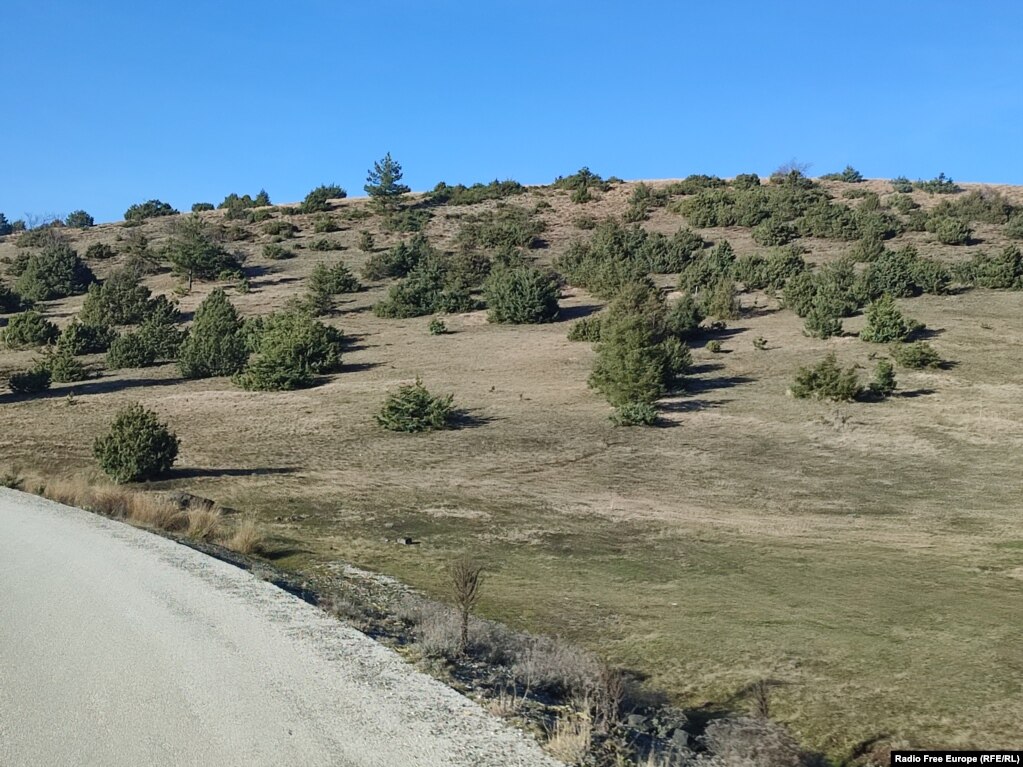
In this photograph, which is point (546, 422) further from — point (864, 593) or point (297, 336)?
point (864, 593)

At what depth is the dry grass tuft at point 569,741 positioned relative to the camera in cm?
533

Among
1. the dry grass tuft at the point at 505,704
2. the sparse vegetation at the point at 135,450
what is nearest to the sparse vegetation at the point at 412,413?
the sparse vegetation at the point at 135,450

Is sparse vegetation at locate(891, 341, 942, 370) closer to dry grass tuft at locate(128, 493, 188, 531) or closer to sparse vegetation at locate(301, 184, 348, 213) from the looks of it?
dry grass tuft at locate(128, 493, 188, 531)

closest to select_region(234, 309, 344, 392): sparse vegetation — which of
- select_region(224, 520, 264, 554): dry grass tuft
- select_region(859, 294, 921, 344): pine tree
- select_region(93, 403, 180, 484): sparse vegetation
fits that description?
select_region(93, 403, 180, 484): sparse vegetation

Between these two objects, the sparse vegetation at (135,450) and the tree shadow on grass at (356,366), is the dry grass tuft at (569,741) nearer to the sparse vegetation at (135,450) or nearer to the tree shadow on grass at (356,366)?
the sparse vegetation at (135,450)

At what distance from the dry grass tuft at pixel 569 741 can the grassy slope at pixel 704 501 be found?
245 centimetres

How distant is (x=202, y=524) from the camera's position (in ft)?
45.8

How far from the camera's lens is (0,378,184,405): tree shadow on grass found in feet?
114

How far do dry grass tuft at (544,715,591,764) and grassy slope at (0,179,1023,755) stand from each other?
2.45m

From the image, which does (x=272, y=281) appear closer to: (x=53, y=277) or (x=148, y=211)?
(x=53, y=277)

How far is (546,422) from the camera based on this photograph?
91.9ft

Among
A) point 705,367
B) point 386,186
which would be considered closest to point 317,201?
point 386,186

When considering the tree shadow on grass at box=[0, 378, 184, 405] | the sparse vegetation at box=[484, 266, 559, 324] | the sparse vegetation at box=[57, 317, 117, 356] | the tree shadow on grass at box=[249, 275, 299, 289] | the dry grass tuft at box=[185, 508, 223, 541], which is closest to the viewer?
the dry grass tuft at box=[185, 508, 223, 541]

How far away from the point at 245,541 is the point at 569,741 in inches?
354
